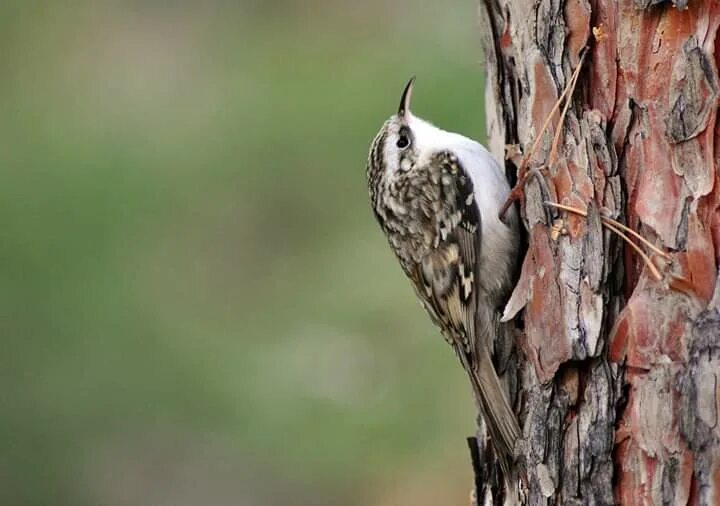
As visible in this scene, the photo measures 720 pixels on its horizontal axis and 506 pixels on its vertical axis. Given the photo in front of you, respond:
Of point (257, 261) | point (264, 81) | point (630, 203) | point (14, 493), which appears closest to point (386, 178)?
point (630, 203)

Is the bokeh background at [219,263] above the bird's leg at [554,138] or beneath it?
above

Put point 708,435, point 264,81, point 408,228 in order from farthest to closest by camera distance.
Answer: point 264,81 < point 408,228 < point 708,435

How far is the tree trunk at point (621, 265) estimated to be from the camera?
212 cm

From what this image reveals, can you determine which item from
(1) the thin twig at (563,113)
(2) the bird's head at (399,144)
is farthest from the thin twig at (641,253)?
(2) the bird's head at (399,144)

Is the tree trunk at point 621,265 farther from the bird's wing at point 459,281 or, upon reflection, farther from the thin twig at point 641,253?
the bird's wing at point 459,281

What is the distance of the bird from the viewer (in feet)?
Result: 8.69

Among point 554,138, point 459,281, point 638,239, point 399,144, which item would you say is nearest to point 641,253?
point 638,239

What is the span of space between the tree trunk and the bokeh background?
238cm

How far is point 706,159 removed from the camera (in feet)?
7.09

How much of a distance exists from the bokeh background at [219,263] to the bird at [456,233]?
187 cm

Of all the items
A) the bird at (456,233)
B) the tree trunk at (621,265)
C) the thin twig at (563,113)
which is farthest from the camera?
the bird at (456,233)

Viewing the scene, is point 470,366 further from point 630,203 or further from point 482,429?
point 630,203

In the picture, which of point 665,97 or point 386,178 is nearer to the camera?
point 665,97

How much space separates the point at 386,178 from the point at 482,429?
→ 66cm
